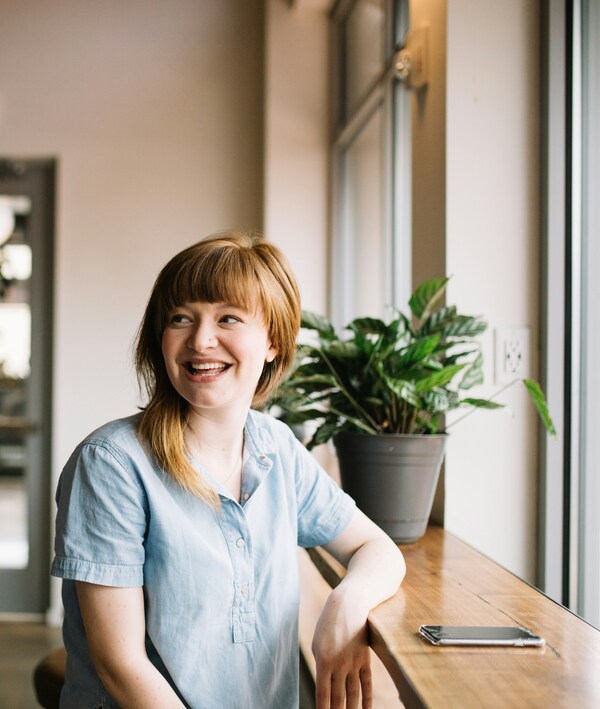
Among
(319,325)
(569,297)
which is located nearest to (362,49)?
(569,297)

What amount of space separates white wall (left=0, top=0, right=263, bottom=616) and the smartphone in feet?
10.1

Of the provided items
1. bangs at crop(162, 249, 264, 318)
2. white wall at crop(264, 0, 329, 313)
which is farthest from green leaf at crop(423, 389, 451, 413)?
white wall at crop(264, 0, 329, 313)

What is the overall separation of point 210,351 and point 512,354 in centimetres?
85

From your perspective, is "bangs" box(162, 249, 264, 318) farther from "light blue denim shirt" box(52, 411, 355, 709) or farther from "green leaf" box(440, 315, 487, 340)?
"green leaf" box(440, 315, 487, 340)

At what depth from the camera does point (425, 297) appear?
1.60 metres

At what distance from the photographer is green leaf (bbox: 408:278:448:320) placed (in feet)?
5.20

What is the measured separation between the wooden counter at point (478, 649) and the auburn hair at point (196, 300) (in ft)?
1.15

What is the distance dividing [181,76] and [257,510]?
131 inches

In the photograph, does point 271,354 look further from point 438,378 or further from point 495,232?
point 495,232

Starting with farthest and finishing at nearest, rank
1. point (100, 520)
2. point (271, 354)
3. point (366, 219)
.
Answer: point (366, 219), point (271, 354), point (100, 520)

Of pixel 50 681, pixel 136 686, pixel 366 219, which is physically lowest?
pixel 50 681

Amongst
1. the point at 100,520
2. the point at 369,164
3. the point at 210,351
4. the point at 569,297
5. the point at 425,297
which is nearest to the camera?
the point at 100,520

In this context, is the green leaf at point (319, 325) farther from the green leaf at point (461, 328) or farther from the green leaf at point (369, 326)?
the green leaf at point (461, 328)

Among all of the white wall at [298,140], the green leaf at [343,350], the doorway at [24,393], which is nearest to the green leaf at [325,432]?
the green leaf at [343,350]
